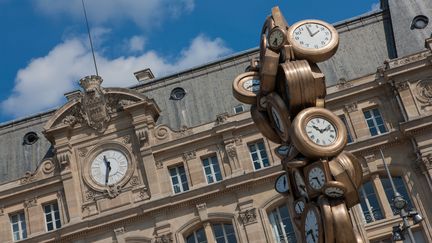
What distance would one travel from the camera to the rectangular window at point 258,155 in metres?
34.8

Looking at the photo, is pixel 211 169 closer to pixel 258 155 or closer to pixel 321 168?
pixel 258 155

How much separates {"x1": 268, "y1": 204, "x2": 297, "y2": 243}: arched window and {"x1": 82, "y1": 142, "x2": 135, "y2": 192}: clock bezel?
26.2ft

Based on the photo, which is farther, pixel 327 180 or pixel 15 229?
pixel 15 229

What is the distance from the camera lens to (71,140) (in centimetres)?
3694

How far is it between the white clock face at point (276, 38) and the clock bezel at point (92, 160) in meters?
20.6

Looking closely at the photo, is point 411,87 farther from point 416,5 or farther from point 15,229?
point 15,229

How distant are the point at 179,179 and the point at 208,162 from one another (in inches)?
71.0

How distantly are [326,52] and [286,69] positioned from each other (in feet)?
4.04

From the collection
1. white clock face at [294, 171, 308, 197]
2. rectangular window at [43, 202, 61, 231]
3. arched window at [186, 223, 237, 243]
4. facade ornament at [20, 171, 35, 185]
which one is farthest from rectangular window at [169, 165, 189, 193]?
white clock face at [294, 171, 308, 197]

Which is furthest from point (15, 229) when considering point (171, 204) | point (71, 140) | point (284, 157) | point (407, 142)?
point (284, 157)

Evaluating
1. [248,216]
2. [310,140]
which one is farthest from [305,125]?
[248,216]

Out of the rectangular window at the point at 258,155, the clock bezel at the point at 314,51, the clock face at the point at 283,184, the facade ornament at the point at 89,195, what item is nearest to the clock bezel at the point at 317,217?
the clock face at the point at 283,184

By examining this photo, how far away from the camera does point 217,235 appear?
1336 inches

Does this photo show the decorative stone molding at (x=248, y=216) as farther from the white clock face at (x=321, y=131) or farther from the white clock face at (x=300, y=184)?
the white clock face at (x=321, y=131)
